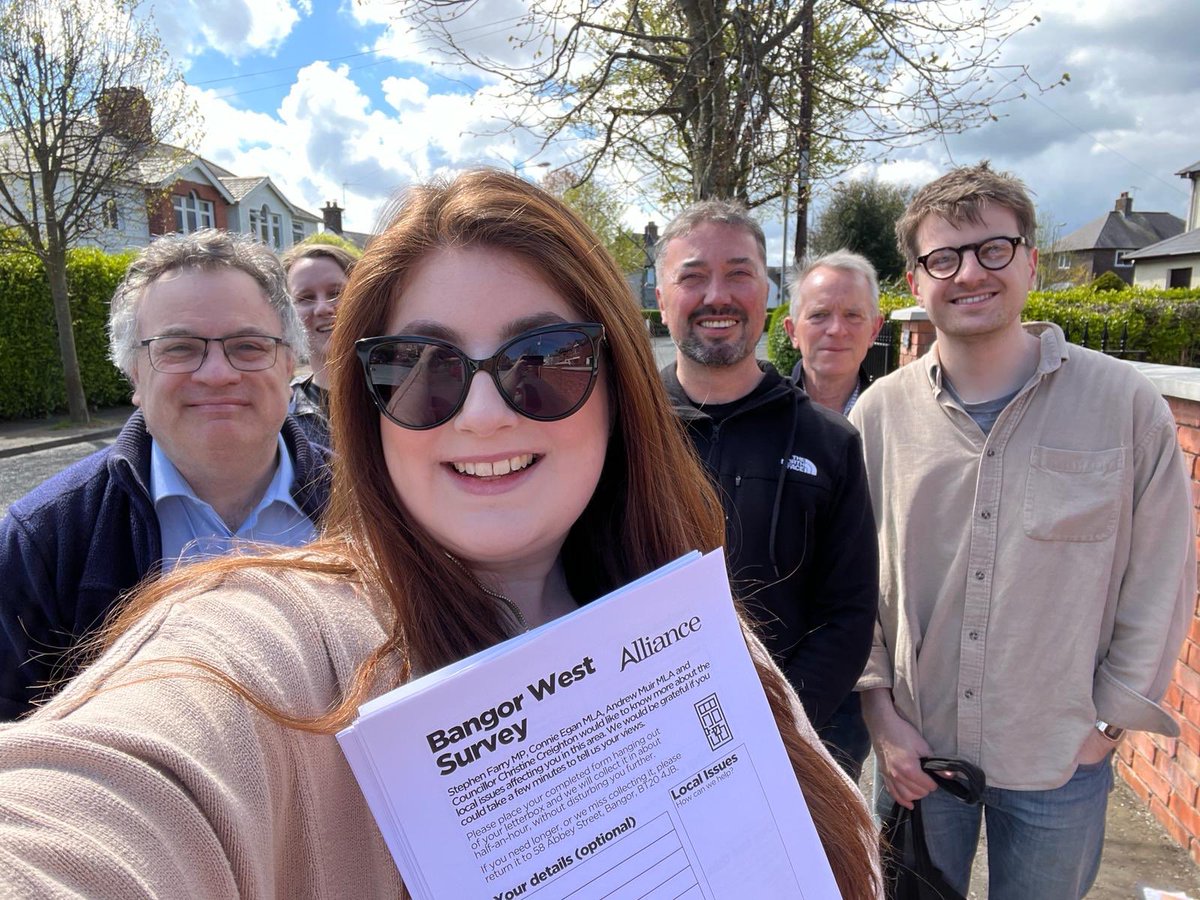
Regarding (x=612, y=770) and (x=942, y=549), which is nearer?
(x=612, y=770)

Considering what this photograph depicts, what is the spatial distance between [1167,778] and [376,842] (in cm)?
382

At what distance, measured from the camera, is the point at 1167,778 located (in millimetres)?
3244

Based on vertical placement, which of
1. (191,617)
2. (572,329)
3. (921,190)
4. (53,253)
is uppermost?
(53,253)

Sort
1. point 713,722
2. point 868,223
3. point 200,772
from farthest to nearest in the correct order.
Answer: point 868,223
point 713,722
point 200,772

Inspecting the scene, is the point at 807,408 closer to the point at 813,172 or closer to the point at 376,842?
the point at 376,842

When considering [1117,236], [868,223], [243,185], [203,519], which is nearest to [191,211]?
[243,185]

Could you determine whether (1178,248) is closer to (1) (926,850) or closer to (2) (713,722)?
(1) (926,850)

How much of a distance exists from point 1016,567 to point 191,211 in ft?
132

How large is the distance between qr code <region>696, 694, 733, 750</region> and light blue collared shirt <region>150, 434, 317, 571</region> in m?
1.39

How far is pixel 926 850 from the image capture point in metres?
2.28

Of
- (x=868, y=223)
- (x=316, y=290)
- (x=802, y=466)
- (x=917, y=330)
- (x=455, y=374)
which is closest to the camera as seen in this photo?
(x=455, y=374)

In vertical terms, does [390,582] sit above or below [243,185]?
below

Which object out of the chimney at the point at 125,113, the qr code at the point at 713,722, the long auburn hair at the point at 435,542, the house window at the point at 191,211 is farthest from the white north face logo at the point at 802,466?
the house window at the point at 191,211

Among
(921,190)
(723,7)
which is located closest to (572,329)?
(921,190)
